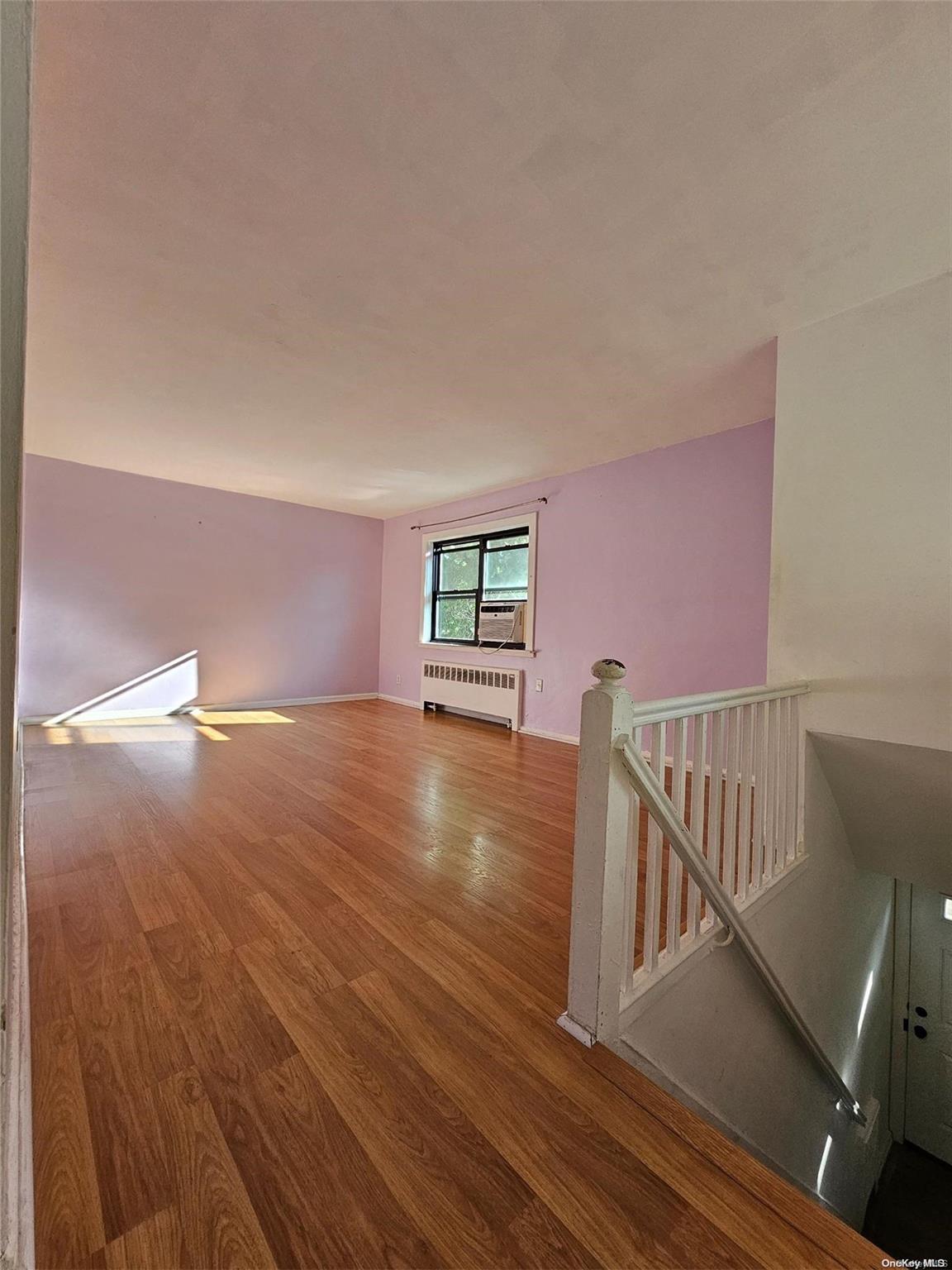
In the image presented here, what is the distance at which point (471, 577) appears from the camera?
5.79 m

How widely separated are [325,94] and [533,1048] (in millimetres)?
2557

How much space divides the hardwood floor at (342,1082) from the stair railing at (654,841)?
8.6 inches

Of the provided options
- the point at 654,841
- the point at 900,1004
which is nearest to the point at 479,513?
the point at 654,841

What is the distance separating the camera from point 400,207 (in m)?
1.68

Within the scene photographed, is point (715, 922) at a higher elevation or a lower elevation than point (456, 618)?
lower

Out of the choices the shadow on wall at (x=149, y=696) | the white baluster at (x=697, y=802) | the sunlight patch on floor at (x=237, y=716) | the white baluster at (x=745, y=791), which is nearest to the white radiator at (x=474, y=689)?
the sunlight patch on floor at (x=237, y=716)

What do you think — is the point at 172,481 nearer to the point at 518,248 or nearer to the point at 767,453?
the point at 518,248

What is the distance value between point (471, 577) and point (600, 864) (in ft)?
15.4

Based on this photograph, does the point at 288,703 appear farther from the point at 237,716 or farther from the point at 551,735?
the point at 551,735

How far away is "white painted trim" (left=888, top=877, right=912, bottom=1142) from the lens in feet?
11.4

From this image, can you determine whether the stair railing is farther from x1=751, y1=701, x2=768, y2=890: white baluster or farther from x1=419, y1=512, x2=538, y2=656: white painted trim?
x1=419, y1=512, x2=538, y2=656: white painted trim

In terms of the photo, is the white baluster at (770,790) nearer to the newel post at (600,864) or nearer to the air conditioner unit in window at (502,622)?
the newel post at (600,864)

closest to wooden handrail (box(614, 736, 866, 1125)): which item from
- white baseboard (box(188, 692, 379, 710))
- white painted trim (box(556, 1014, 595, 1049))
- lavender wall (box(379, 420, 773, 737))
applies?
white painted trim (box(556, 1014, 595, 1049))

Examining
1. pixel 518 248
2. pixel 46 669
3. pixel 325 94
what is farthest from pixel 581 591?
pixel 46 669
